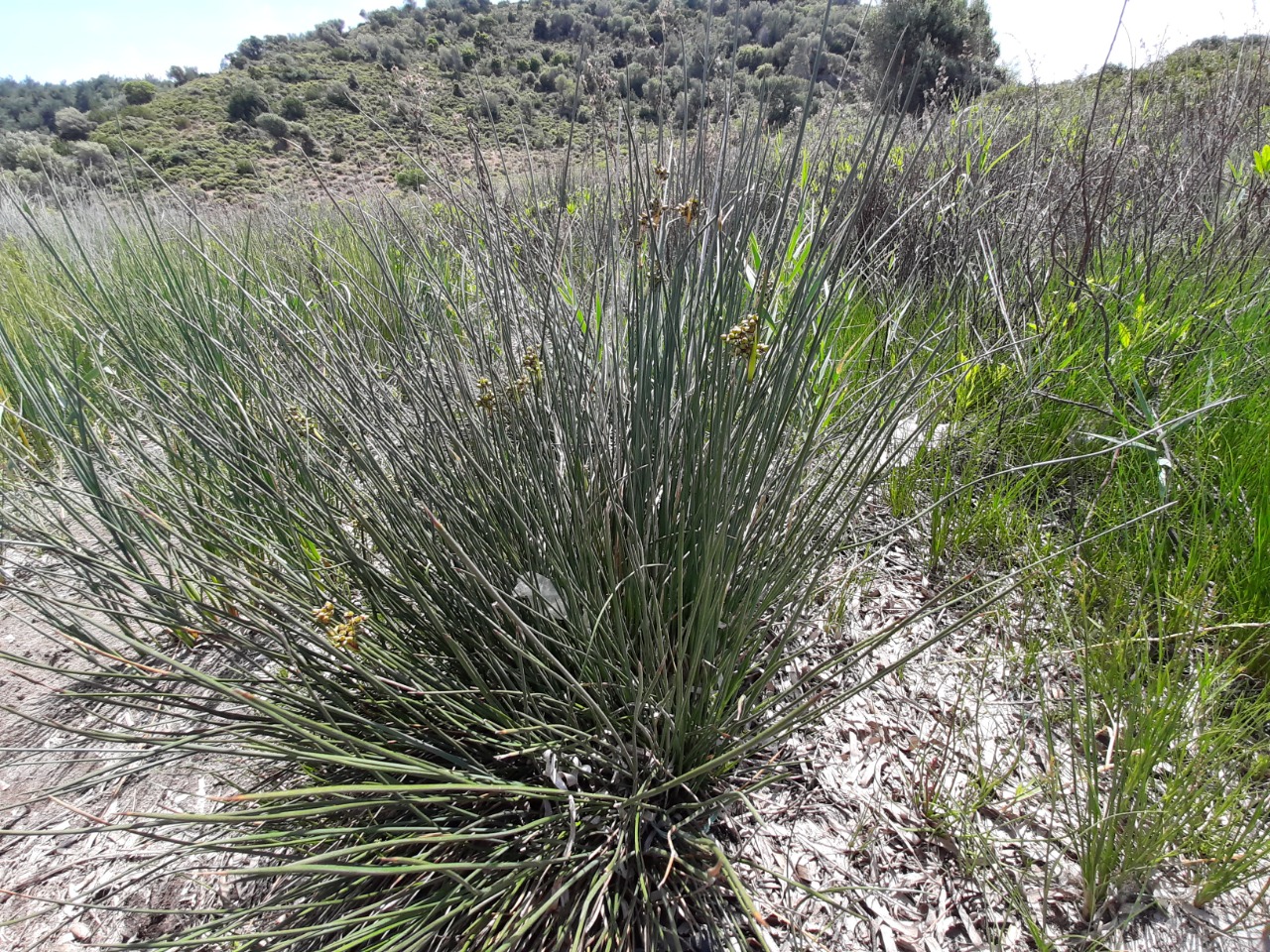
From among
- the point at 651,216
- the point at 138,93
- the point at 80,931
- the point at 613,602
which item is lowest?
the point at 80,931

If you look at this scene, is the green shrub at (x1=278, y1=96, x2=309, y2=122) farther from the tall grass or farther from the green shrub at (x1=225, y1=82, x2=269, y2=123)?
the tall grass

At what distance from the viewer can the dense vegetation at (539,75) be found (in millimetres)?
1355

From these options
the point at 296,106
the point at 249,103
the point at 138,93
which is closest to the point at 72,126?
the point at 138,93

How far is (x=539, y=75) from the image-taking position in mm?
3408

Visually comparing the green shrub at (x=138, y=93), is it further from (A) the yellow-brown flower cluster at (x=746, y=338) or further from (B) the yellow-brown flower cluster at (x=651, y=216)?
(A) the yellow-brown flower cluster at (x=746, y=338)

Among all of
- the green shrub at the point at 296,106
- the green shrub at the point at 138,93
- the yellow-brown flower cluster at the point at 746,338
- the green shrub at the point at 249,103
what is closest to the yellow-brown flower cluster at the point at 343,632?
the yellow-brown flower cluster at the point at 746,338

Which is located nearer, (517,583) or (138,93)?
(517,583)

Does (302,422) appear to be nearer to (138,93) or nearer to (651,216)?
(651,216)

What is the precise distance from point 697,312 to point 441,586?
2.54ft

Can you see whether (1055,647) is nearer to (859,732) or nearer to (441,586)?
(859,732)

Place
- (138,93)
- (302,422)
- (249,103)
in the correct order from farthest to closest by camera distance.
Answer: (138,93), (249,103), (302,422)

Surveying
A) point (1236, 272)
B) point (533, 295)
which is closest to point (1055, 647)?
point (533, 295)

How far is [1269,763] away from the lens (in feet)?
3.71

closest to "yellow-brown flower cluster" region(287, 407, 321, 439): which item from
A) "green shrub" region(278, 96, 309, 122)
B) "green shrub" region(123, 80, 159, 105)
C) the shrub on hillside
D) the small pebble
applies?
the small pebble
